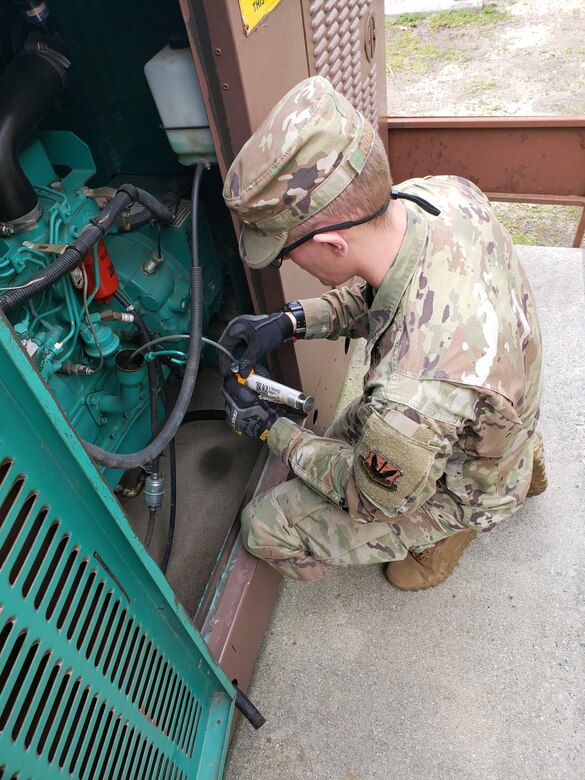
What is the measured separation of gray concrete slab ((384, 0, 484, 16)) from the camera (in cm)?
673

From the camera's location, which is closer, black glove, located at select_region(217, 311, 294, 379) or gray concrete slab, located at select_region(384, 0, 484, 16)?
black glove, located at select_region(217, 311, 294, 379)

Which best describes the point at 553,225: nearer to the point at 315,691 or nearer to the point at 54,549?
the point at 315,691

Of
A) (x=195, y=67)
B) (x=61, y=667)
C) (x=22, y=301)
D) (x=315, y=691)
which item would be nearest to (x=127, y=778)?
(x=61, y=667)

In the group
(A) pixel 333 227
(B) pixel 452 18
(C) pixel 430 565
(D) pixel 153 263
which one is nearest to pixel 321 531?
(C) pixel 430 565

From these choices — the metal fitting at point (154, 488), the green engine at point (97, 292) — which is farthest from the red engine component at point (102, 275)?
the metal fitting at point (154, 488)

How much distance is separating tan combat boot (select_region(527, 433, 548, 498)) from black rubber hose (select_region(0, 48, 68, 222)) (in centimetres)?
183

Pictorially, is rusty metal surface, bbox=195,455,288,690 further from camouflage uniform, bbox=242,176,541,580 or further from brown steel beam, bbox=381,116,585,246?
brown steel beam, bbox=381,116,585,246

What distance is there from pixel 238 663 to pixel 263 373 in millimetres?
916

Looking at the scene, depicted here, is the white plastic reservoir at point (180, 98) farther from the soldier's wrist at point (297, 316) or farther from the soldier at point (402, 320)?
the soldier's wrist at point (297, 316)

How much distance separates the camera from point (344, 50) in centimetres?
204

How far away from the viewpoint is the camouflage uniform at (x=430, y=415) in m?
1.31

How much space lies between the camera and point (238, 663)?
1774 millimetres

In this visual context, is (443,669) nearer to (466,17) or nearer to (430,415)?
(430,415)

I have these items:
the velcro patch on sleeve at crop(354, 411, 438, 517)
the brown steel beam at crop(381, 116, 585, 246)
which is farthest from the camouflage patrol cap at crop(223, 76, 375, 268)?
the brown steel beam at crop(381, 116, 585, 246)
